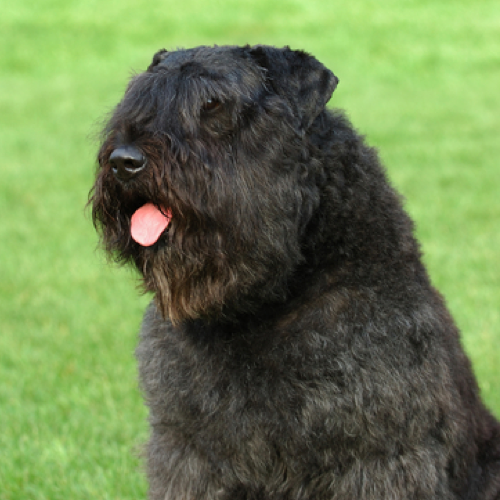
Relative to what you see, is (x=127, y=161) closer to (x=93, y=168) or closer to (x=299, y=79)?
(x=299, y=79)

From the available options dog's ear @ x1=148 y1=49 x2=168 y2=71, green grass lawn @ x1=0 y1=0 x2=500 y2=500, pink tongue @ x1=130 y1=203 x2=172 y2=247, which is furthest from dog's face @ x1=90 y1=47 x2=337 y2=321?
green grass lawn @ x1=0 y1=0 x2=500 y2=500

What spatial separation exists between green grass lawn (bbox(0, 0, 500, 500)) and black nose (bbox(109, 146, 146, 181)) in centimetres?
70

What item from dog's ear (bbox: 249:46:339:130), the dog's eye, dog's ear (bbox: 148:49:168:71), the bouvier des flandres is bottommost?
the bouvier des flandres

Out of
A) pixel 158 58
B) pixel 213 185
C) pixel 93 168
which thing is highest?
pixel 93 168

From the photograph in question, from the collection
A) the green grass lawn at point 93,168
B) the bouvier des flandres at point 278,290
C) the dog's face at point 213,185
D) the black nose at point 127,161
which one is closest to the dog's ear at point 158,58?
the bouvier des flandres at point 278,290

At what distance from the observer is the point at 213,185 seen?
10.6 ft

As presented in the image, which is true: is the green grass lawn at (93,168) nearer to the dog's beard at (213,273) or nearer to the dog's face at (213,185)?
the dog's face at (213,185)

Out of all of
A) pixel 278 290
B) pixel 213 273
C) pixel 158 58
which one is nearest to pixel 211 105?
pixel 158 58

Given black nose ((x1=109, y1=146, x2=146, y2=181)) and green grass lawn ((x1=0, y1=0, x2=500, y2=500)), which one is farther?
green grass lawn ((x1=0, y1=0, x2=500, y2=500))

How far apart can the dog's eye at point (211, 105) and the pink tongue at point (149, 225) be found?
0.45 metres

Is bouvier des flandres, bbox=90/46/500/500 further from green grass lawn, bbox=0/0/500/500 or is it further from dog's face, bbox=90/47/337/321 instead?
green grass lawn, bbox=0/0/500/500

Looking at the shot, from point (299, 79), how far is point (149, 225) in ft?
2.96

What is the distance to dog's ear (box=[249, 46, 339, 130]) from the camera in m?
3.41

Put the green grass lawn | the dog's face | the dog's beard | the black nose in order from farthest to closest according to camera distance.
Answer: the green grass lawn → the dog's beard → the dog's face → the black nose
